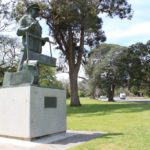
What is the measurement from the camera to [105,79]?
50.3 m

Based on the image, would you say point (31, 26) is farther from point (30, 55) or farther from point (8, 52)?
point (8, 52)

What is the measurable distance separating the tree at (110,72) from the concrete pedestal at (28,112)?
38.9 m

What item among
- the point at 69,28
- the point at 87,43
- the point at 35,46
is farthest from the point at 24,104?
the point at 87,43

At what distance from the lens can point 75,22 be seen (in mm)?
29719

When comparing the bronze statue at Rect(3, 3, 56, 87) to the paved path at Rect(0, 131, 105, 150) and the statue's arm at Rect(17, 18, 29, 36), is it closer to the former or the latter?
the statue's arm at Rect(17, 18, 29, 36)

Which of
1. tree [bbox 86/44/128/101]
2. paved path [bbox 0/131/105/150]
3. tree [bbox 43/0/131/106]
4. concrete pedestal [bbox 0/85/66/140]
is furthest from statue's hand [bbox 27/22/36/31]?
tree [bbox 86/44/128/101]

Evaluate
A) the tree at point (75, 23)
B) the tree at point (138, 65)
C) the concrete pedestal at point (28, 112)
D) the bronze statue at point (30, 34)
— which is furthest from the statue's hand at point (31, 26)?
the tree at point (138, 65)

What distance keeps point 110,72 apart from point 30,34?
39.2 m

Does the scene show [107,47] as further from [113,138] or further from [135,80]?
[113,138]

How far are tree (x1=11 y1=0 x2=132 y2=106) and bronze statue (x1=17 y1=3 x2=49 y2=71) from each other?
684 inches

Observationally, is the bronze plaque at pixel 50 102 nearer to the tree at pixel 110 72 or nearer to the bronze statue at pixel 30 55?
the bronze statue at pixel 30 55

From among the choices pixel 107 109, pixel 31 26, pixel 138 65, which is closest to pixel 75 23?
pixel 107 109

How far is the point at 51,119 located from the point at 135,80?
136ft

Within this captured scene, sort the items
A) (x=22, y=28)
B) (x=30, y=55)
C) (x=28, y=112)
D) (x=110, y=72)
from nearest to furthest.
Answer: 1. (x=28, y=112)
2. (x=30, y=55)
3. (x=22, y=28)
4. (x=110, y=72)
